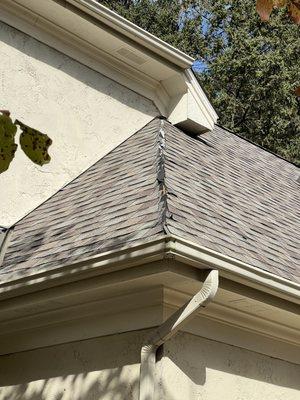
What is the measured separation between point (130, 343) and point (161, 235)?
93 centimetres

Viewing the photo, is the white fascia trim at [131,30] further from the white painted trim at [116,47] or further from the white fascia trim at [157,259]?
the white fascia trim at [157,259]

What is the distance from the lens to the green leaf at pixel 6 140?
2617 millimetres

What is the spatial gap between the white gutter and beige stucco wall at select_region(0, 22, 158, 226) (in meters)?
2.92

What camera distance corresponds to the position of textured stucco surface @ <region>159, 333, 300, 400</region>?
4.12m

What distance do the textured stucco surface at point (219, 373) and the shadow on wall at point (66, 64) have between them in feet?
13.7

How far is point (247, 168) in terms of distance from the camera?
361 inches

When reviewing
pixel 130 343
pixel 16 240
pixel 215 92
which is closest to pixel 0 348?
pixel 16 240

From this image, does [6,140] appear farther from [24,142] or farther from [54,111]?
[54,111]

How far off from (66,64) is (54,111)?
0.69 m

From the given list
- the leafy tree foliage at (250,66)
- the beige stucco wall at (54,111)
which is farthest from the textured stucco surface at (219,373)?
the leafy tree foliage at (250,66)

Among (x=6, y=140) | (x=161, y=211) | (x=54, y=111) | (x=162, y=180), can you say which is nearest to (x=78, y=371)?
(x=161, y=211)

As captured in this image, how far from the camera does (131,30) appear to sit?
293 inches

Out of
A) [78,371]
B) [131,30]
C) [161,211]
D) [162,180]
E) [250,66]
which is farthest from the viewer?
[250,66]

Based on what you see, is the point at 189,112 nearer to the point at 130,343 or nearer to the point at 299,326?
the point at 299,326
